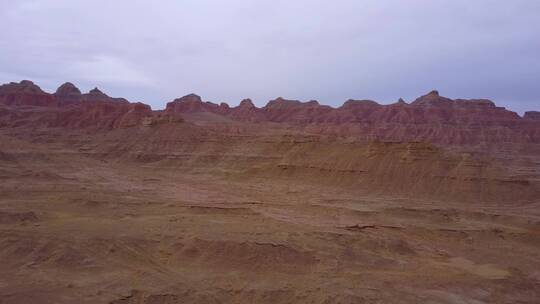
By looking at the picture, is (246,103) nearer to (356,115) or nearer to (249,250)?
(356,115)

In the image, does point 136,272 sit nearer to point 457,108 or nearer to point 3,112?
point 3,112

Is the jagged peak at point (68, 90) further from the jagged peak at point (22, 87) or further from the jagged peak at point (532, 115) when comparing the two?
the jagged peak at point (532, 115)

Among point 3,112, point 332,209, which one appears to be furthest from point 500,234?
point 3,112

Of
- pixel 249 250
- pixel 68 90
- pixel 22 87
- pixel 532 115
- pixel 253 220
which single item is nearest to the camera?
pixel 249 250

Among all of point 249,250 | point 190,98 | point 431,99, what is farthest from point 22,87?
point 249,250

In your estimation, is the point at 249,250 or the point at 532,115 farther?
the point at 532,115

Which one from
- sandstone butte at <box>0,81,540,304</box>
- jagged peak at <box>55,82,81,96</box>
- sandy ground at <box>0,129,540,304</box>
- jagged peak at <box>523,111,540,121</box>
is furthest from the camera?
jagged peak at <box>523,111,540,121</box>

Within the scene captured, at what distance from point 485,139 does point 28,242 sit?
3359 inches

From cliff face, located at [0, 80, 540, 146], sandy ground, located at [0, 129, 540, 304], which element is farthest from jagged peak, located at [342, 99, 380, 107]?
sandy ground, located at [0, 129, 540, 304]

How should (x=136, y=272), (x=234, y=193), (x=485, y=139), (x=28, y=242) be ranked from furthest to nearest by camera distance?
(x=485, y=139) → (x=234, y=193) → (x=28, y=242) → (x=136, y=272)

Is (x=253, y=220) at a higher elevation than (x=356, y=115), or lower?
lower

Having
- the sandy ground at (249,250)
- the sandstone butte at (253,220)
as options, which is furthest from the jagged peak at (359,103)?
the sandy ground at (249,250)

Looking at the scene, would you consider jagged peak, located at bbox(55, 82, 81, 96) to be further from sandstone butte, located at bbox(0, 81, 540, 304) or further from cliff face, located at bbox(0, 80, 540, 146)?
sandstone butte, located at bbox(0, 81, 540, 304)

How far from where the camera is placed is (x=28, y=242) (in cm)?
1482
